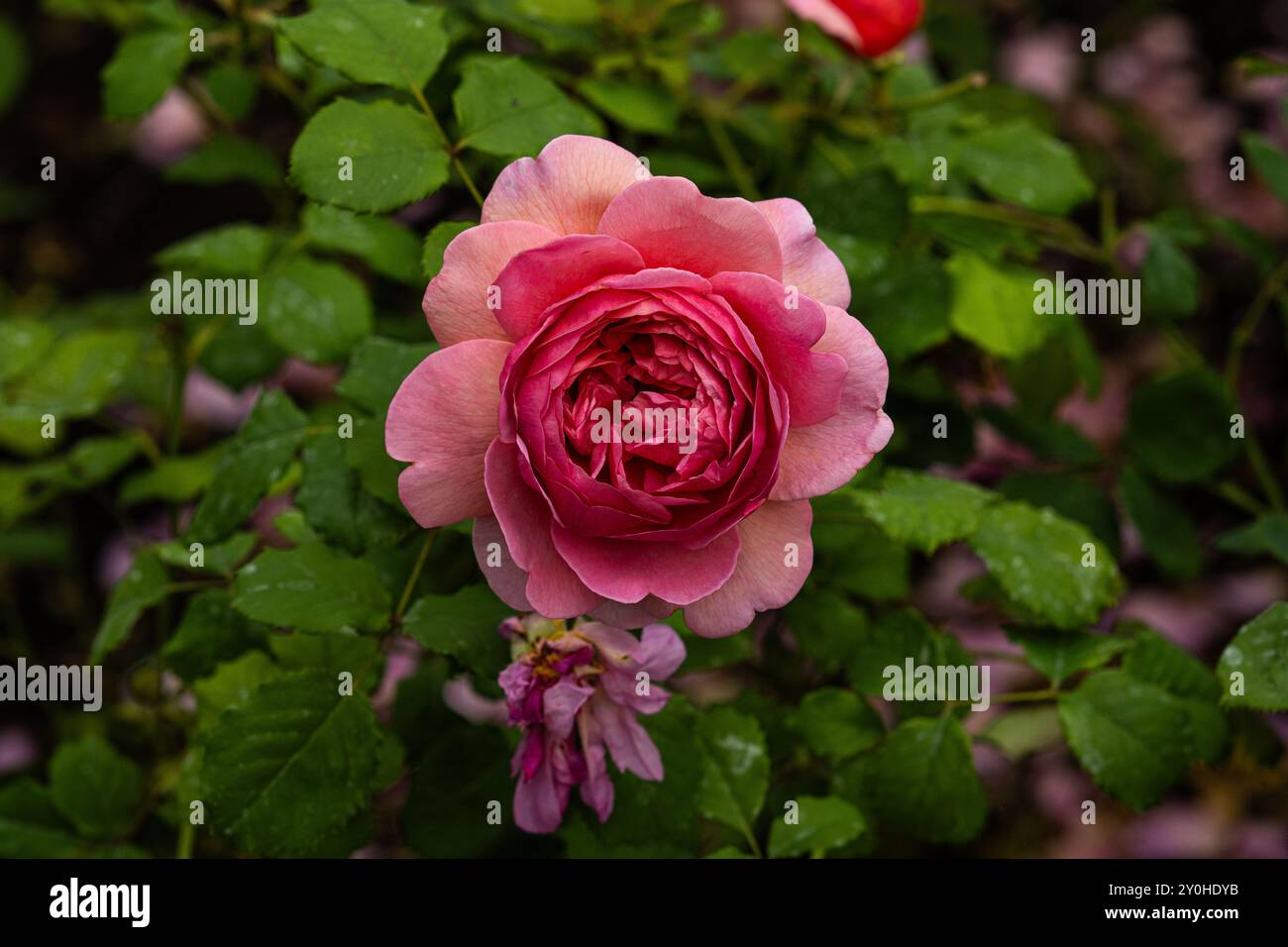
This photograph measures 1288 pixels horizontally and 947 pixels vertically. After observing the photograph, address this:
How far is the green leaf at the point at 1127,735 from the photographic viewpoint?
768 millimetres

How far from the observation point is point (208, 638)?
32.4 inches

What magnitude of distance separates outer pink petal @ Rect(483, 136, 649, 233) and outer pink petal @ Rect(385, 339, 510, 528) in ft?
0.26

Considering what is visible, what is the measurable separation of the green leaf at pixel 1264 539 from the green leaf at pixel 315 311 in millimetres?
753

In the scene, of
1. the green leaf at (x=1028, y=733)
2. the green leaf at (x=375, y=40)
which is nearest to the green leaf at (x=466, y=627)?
the green leaf at (x=375, y=40)

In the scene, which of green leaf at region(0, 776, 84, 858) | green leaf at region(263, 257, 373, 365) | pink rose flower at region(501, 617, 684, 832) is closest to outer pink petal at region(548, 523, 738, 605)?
pink rose flower at region(501, 617, 684, 832)

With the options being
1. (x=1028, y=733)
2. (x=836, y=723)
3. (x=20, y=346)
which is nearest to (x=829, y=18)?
(x=836, y=723)

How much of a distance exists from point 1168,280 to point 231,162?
986 millimetres

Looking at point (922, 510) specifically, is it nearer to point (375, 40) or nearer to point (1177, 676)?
point (1177, 676)

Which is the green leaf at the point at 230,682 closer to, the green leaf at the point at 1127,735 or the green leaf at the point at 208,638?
the green leaf at the point at 208,638

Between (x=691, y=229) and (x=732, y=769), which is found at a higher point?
(x=691, y=229)

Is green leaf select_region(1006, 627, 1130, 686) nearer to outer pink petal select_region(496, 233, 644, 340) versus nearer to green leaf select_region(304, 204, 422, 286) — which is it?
outer pink petal select_region(496, 233, 644, 340)
